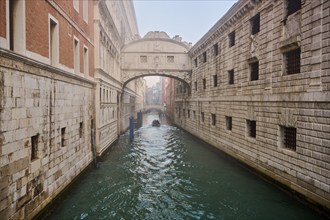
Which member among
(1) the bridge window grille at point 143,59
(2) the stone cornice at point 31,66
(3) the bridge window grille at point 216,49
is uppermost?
(1) the bridge window grille at point 143,59

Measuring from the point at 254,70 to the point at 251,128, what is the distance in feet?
8.80

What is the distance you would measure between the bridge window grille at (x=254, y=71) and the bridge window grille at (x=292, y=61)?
85.3 inches

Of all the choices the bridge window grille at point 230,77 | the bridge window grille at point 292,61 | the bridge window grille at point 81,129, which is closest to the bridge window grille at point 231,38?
the bridge window grille at point 230,77

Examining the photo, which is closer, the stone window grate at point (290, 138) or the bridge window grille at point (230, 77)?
the stone window grate at point (290, 138)

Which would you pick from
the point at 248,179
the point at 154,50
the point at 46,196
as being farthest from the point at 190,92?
the point at 46,196

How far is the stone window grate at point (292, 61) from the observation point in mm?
8203

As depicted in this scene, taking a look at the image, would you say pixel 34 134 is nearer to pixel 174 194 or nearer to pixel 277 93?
pixel 174 194

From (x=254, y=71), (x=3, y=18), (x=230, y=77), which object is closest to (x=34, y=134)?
(x=3, y=18)

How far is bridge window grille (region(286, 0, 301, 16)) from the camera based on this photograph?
8.28 m

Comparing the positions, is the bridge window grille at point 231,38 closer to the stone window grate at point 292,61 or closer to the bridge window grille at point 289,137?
the stone window grate at point 292,61

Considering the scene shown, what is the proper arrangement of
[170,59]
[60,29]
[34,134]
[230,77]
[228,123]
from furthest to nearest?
[170,59] < [228,123] < [230,77] < [60,29] < [34,134]

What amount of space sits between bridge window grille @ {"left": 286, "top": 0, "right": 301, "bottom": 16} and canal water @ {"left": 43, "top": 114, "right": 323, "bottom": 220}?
6.24 metres

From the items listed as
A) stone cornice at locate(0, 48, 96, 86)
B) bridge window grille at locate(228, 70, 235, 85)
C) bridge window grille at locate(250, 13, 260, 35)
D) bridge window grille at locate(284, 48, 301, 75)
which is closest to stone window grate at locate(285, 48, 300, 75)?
bridge window grille at locate(284, 48, 301, 75)

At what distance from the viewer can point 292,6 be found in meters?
8.58
